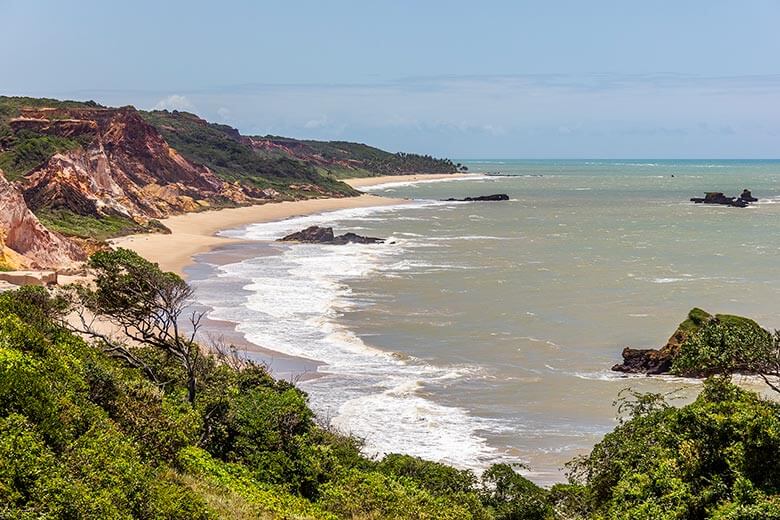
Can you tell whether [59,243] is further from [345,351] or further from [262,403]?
[262,403]

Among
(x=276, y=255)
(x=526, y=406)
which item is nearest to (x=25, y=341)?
(x=526, y=406)

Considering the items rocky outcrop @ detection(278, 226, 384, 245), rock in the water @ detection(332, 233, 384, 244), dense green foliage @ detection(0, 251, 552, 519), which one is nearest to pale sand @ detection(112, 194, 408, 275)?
rocky outcrop @ detection(278, 226, 384, 245)

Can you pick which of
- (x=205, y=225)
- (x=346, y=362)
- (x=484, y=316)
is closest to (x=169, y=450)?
(x=346, y=362)

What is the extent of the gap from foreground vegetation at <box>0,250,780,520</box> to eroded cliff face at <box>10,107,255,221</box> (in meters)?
39.9

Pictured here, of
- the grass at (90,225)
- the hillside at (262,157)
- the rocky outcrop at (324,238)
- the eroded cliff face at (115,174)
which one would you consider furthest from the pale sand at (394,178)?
the grass at (90,225)

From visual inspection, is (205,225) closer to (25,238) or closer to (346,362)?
(25,238)

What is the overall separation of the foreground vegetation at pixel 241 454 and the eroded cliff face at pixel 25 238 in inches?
718

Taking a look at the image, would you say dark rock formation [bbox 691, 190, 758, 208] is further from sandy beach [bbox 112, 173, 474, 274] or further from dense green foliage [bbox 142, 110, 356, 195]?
dense green foliage [bbox 142, 110, 356, 195]

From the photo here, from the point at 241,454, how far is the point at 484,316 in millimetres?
17379

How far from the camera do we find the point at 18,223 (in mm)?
35281

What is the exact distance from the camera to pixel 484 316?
101 feet

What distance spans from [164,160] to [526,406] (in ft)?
227

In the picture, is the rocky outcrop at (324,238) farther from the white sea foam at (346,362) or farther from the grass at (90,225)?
the grass at (90,225)

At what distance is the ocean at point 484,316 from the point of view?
63.9ft
